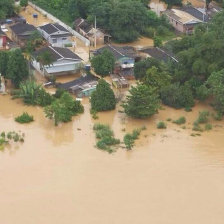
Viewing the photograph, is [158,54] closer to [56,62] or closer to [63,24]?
[56,62]

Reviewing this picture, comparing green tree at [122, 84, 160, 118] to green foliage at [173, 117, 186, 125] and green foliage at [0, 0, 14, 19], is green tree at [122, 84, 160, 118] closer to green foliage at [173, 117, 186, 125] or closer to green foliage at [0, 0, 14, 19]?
green foliage at [173, 117, 186, 125]

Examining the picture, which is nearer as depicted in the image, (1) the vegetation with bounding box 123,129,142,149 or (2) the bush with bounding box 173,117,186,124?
(1) the vegetation with bounding box 123,129,142,149

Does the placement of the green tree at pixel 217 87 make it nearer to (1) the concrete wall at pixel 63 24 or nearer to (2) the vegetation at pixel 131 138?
(2) the vegetation at pixel 131 138

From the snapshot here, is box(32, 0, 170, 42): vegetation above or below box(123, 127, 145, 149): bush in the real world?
above

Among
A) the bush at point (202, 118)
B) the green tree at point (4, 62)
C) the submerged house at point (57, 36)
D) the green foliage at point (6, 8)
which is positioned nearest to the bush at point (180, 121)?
the bush at point (202, 118)

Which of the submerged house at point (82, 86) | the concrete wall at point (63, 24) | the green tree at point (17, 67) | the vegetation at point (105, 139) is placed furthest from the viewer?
the concrete wall at point (63, 24)

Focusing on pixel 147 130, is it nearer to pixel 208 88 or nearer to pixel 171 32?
pixel 208 88

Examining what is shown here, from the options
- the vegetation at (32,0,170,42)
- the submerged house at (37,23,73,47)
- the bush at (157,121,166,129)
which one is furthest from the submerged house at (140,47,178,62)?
the bush at (157,121,166,129)
